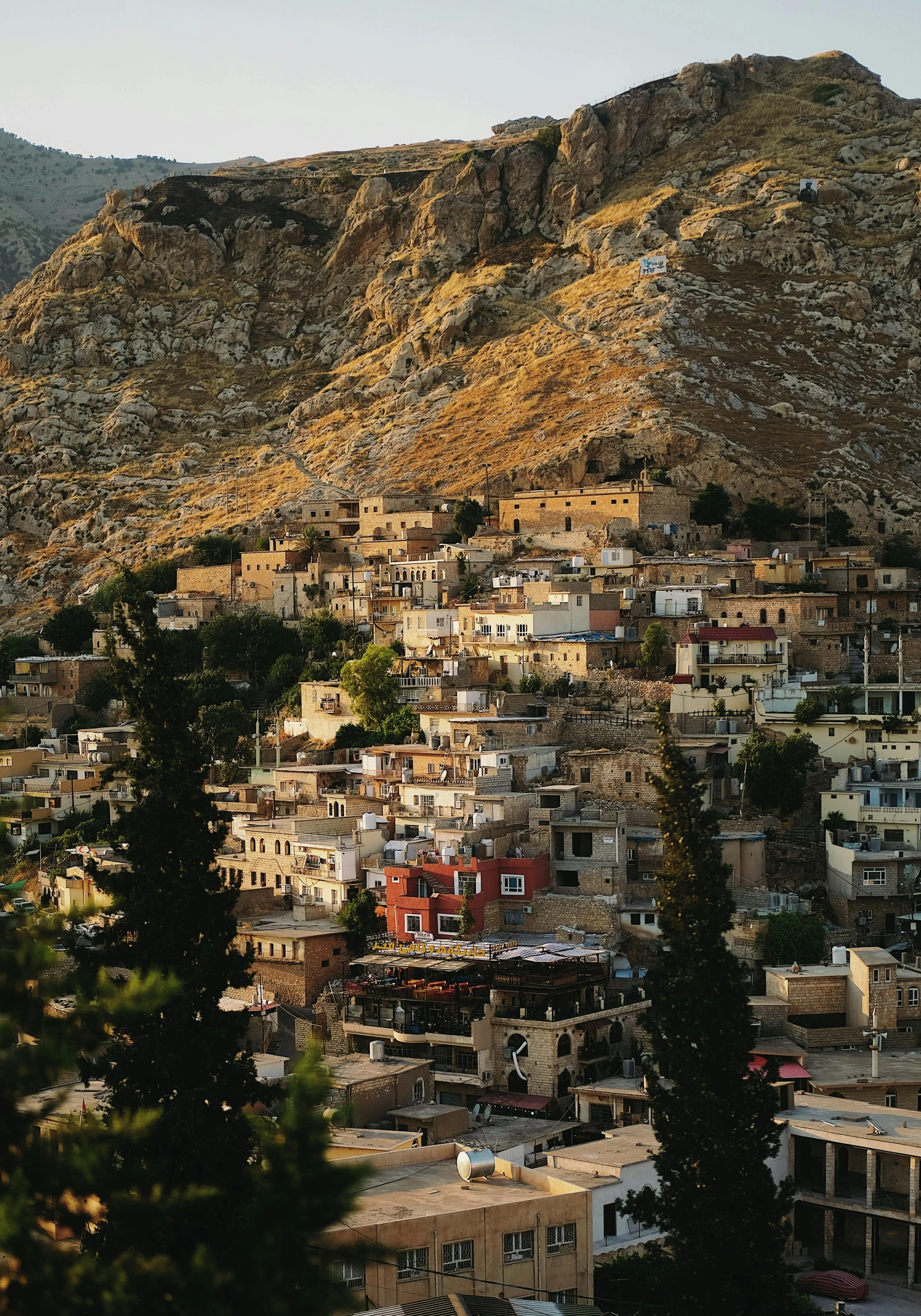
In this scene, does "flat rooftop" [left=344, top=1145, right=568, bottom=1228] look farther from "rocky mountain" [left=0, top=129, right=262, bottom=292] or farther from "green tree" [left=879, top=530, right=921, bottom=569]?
"rocky mountain" [left=0, top=129, right=262, bottom=292]

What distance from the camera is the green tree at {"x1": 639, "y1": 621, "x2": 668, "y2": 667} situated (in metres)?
46.2

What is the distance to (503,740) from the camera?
41.5 metres

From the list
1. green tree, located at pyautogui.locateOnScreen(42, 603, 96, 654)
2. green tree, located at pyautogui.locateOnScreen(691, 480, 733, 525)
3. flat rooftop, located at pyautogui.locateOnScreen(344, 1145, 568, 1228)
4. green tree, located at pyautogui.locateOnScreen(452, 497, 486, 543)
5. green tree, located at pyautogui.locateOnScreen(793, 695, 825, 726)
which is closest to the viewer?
flat rooftop, located at pyautogui.locateOnScreen(344, 1145, 568, 1228)

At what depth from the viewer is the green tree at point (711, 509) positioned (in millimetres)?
60344

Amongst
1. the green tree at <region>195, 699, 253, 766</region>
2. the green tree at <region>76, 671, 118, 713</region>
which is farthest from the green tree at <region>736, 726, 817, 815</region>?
the green tree at <region>76, 671, 118, 713</region>

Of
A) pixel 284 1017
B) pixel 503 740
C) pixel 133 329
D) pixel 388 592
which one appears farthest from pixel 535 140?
pixel 284 1017

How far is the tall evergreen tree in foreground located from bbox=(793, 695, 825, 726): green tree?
2017 cm

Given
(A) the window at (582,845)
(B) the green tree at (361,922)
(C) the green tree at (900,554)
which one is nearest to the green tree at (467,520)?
(C) the green tree at (900,554)

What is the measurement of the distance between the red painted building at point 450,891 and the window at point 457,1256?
14.5 m

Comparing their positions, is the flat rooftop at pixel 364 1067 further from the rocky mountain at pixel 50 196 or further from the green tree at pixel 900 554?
the rocky mountain at pixel 50 196

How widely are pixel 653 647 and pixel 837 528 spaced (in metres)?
16.2

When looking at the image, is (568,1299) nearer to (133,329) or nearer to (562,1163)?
(562,1163)

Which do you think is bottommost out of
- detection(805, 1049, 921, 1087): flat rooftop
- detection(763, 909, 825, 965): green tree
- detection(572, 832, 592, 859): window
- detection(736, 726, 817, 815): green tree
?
detection(805, 1049, 921, 1087): flat rooftop

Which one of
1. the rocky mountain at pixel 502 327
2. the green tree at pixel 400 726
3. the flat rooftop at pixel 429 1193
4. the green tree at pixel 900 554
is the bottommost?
the flat rooftop at pixel 429 1193
